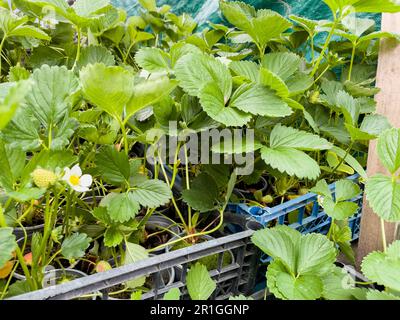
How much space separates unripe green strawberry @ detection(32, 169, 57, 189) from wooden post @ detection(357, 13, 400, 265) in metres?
0.55

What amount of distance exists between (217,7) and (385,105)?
72 centimetres

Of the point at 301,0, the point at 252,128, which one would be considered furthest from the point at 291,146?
the point at 301,0

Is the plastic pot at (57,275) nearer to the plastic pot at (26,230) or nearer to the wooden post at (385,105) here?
the plastic pot at (26,230)

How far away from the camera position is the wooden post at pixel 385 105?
0.74 meters

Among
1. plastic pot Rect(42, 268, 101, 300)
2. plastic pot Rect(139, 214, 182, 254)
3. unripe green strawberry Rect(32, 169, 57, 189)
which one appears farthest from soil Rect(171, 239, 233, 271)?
unripe green strawberry Rect(32, 169, 57, 189)

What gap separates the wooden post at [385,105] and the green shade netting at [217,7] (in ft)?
1.13

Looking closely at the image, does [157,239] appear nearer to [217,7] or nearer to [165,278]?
[165,278]

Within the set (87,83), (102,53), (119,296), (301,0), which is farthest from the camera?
(301,0)

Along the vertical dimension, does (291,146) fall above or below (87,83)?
below

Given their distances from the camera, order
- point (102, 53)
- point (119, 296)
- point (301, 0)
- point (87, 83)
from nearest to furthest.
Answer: point (87, 83) → point (119, 296) → point (102, 53) → point (301, 0)

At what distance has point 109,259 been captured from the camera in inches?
26.8

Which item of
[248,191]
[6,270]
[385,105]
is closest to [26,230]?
[6,270]

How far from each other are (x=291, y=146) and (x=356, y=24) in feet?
1.38
